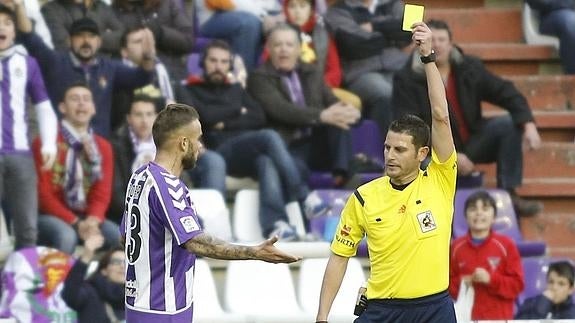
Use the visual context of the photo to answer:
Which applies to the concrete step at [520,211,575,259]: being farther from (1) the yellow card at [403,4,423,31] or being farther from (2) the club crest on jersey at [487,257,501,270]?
(1) the yellow card at [403,4,423,31]

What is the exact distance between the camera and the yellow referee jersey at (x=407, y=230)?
27.5 feet

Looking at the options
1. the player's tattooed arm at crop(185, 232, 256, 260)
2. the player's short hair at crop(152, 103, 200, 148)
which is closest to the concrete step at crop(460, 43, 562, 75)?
the player's short hair at crop(152, 103, 200, 148)

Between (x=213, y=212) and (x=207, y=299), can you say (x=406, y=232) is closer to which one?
(x=207, y=299)

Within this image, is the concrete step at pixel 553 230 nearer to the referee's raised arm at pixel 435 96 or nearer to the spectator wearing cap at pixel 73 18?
the spectator wearing cap at pixel 73 18

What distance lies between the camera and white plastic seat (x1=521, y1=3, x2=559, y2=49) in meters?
14.2

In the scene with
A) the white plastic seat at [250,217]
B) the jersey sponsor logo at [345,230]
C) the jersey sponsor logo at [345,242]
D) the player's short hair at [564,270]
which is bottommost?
the player's short hair at [564,270]

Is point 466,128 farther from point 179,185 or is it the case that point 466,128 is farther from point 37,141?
point 179,185

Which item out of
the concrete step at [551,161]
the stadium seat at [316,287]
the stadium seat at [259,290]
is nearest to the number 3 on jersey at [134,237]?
the stadium seat at [259,290]

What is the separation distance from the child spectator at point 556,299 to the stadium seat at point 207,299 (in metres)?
1.88

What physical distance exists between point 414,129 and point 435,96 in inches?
9.2

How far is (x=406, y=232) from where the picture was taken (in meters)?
8.38

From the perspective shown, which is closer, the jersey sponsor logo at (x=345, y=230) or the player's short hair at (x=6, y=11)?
the jersey sponsor logo at (x=345, y=230)

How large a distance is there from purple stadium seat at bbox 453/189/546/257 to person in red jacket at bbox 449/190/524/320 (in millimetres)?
905

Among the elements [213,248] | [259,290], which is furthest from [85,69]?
[213,248]
